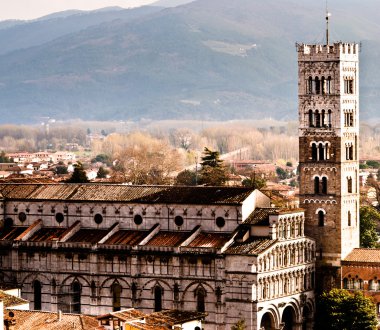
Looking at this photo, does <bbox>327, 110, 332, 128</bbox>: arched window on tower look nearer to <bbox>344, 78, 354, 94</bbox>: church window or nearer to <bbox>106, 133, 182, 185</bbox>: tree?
<bbox>344, 78, 354, 94</bbox>: church window

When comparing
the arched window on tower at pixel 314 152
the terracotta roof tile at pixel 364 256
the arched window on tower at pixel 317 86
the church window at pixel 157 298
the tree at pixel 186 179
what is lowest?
the church window at pixel 157 298

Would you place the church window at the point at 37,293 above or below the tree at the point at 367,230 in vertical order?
below

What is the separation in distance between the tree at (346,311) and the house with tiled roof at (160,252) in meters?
1.57

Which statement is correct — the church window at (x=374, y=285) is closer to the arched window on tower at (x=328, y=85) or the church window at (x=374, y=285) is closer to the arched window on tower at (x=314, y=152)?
the arched window on tower at (x=314, y=152)

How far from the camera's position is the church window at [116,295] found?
80562 millimetres

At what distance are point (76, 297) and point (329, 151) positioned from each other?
15.8 metres

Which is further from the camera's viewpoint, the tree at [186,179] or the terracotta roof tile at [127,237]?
the tree at [186,179]

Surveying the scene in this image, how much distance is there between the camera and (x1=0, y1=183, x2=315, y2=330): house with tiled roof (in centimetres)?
7688

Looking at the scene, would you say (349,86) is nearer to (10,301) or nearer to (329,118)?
(329,118)

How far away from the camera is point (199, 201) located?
266 feet

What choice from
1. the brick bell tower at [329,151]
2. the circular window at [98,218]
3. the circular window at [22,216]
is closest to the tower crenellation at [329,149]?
the brick bell tower at [329,151]

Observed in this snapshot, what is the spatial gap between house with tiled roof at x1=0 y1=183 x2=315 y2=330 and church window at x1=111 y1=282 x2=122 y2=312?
0.05 metres

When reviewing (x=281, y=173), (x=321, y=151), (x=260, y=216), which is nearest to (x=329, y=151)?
(x=321, y=151)

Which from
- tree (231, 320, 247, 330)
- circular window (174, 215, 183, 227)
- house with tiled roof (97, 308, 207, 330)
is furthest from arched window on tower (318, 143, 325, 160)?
house with tiled roof (97, 308, 207, 330)
